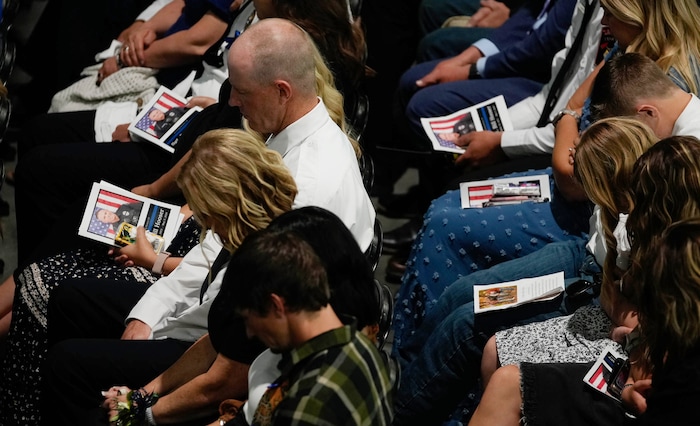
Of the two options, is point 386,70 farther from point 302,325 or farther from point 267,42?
point 302,325

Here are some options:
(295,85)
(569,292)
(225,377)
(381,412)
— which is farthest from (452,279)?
(381,412)

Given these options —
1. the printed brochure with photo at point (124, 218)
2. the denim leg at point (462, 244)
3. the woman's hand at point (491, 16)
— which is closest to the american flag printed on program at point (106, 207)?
the printed brochure with photo at point (124, 218)

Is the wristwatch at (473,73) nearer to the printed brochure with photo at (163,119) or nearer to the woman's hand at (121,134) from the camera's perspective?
the printed brochure with photo at (163,119)

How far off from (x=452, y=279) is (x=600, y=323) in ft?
2.96

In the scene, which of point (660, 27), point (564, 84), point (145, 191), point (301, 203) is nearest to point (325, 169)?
point (301, 203)

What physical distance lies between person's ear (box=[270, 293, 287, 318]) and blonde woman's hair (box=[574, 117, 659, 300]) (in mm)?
1345

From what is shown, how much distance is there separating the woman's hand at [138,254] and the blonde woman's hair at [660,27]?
2.00 meters

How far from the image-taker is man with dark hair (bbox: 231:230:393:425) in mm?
2338

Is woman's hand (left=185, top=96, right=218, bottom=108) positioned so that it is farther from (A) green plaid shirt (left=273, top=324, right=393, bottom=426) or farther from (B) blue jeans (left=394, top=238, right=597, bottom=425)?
(A) green plaid shirt (left=273, top=324, right=393, bottom=426)

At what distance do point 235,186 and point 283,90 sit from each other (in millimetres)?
497

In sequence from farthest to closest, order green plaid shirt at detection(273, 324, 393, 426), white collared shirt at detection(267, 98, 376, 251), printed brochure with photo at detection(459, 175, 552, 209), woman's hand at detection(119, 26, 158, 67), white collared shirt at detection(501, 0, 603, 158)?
woman's hand at detection(119, 26, 158, 67), white collared shirt at detection(501, 0, 603, 158), printed brochure with photo at detection(459, 175, 552, 209), white collared shirt at detection(267, 98, 376, 251), green plaid shirt at detection(273, 324, 393, 426)

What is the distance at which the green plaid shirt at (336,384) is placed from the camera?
2.31m

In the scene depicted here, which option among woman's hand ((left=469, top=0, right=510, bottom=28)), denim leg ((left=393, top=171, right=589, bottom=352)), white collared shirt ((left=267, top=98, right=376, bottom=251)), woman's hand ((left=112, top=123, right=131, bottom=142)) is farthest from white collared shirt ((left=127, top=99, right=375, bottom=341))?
woman's hand ((left=469, top=0, right=510, bottom=28))

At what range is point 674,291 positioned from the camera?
2.62 meters
